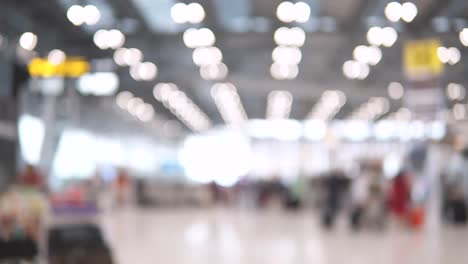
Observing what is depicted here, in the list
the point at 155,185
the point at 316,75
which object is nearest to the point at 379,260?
the point at 316,75

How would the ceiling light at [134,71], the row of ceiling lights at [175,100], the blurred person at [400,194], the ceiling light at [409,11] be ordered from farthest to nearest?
the row of ceiling lights at [175,100]
the ceiling light at [134,71]
the blurred person at [400,194]
the ceiling light at [409,11]

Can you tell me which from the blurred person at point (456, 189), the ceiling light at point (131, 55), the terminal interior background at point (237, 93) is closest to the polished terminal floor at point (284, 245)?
the terminal interior background at point (237, 93)

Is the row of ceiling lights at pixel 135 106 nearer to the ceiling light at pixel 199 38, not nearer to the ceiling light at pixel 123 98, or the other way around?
the ceiling light at pixel 123 98

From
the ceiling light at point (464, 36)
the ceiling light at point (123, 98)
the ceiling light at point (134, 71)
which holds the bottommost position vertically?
the ceiling light at point (464, 36)

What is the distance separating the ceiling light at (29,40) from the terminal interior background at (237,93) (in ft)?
0.08

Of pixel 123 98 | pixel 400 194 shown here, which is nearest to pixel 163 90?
pixel 123 98

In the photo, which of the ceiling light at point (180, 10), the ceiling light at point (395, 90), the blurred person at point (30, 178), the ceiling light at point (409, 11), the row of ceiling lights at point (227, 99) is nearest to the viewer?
the ceiling light at point (409, 11)

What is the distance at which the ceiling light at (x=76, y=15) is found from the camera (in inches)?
257

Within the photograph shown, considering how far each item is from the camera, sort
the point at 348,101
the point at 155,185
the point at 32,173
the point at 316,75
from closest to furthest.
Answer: the point at 32,173
the point at 316,75
the point at 348,101
the point at 155,185

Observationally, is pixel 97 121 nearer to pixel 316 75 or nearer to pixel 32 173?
pixel 316 75

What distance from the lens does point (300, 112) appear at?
47.1 meters

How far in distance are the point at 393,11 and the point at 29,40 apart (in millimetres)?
4147

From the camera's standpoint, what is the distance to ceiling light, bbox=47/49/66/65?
9377 millimetres

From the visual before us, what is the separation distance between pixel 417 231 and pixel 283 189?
25.2 m
